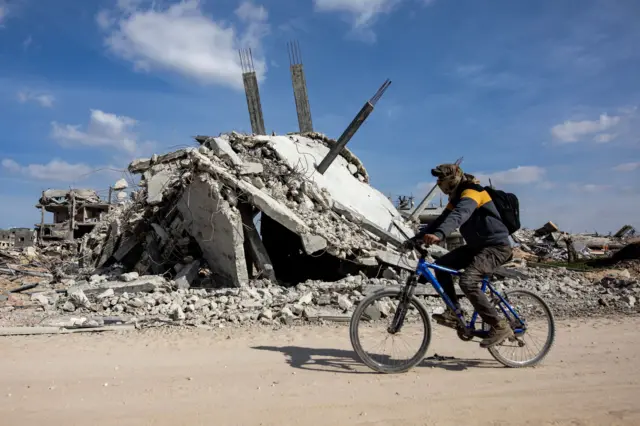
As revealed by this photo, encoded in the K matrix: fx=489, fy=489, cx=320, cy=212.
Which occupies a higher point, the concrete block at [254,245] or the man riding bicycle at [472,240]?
the concrete block at [254,245]

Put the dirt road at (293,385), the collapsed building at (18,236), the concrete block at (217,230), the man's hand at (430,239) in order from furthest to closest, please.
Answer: the collapsed building at (18,236)
the concrete block at (217,230)
the man's hand at (430,239)
the dirt road at (293,385)

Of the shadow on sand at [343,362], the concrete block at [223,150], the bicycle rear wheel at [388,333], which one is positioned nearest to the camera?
the bicycle rear wheel at [388,333]

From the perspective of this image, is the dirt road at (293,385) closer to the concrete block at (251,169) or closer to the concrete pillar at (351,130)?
the concrete block at (251,169)

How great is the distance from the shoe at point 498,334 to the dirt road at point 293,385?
26 cm

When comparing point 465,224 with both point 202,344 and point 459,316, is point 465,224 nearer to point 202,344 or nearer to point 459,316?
point 459,316

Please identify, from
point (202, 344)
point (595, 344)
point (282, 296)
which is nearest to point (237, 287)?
point (282, 296)

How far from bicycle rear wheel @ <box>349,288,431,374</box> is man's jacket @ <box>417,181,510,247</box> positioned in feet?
2.15

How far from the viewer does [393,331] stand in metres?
4.30

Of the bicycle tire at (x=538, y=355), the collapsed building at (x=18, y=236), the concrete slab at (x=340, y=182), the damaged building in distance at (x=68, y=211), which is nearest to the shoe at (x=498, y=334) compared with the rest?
the bicycle tire at (x=538, y=355)

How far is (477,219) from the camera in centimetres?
434

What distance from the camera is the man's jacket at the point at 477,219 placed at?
4191 mm

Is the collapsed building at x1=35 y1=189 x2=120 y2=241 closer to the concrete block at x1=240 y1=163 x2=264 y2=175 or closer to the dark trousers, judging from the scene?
the concrete block at x1=240 y1=163 x2=264 y2=175

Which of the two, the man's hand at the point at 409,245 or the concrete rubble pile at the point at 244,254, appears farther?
the concrete rubble pile at the point at 244,254

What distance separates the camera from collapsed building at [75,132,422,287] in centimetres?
902
